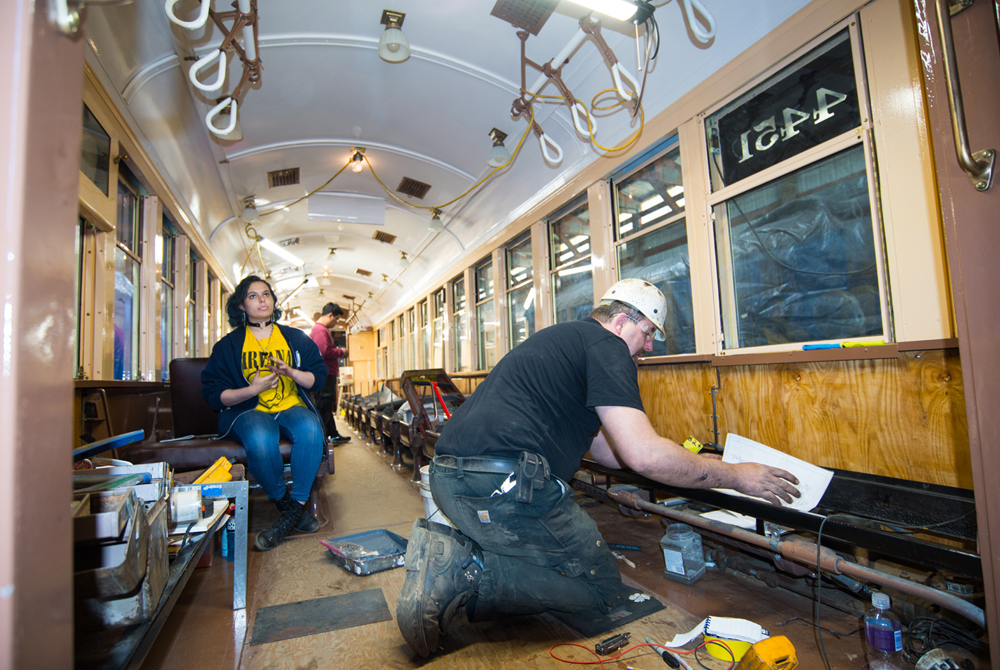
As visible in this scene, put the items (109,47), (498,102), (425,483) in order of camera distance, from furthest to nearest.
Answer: (498,102), (109,47), (425,483)

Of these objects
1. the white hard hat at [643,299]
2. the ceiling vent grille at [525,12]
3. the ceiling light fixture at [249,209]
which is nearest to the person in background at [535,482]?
the white hard hat at [643,299]

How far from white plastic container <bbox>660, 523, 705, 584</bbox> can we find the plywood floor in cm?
5

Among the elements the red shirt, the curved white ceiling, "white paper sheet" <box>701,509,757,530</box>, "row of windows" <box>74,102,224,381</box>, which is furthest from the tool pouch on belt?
the red shirt

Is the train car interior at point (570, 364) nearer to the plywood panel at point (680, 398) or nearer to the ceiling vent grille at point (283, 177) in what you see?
the plywood panel at point (680, 398)

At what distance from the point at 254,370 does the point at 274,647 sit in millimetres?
1847

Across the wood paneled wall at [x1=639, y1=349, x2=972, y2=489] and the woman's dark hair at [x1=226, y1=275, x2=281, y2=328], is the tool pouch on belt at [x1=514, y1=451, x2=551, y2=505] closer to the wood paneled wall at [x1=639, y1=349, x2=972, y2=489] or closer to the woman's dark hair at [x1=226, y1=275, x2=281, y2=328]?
the wood paneled wall at [x1=639, y1=349, x2=972, y2=489]

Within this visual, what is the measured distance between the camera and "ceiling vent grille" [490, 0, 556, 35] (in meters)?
3.61

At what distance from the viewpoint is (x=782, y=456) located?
2.18m

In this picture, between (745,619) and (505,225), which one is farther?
(505,225)

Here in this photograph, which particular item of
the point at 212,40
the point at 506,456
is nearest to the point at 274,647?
the point at 506,456

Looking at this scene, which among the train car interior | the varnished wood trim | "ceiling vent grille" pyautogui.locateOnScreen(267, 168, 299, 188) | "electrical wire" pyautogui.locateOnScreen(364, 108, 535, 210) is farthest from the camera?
"ceiling vent grille" pyautogui.locateOnScreen(267, 168, 299, 188)

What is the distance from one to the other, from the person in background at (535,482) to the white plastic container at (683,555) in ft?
1.76

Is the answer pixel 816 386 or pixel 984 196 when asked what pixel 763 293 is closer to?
pixel 816 386

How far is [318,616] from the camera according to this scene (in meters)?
1.98
